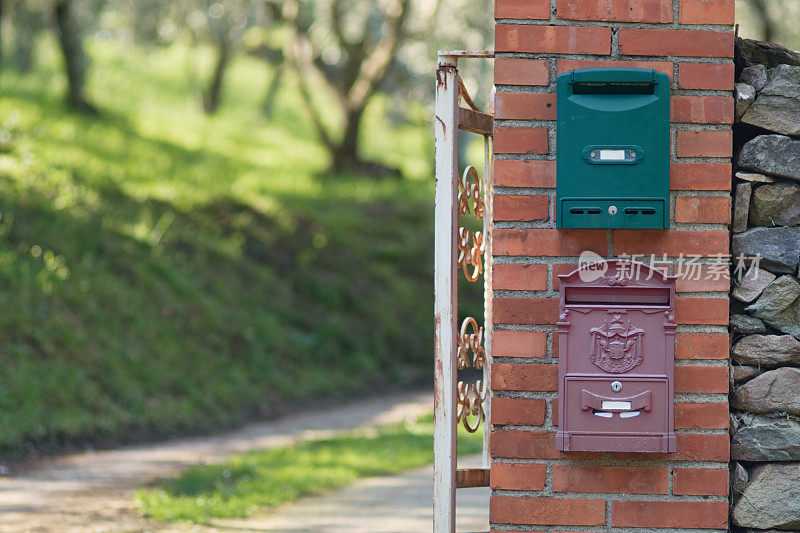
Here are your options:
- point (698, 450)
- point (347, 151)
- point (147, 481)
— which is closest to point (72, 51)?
point (347, 151)

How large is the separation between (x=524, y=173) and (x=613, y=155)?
0.31m

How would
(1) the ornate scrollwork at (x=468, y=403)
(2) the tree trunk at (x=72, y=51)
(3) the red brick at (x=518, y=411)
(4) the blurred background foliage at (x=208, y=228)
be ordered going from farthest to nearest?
(2) the tree trunk at (x=72, y=51) → (4) the blurred background foliage at (x=208, y=228) → (1) the ornate scrollwork at (x=468, y=403) → (3) the red brick at (x=518, y=411)

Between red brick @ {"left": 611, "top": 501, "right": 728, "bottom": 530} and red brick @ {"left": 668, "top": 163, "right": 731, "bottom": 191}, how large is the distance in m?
1.11

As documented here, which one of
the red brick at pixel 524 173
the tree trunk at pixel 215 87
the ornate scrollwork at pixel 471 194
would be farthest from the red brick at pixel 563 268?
the tree trunk at pixel 215 87

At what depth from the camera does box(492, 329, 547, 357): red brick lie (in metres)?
3.32

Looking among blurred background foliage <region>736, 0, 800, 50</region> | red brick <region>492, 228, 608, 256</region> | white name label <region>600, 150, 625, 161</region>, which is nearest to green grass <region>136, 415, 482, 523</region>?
red brick <region>492, 228, 608, 256</region>

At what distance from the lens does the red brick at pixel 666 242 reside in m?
3.30

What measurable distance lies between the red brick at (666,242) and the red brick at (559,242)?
5cm

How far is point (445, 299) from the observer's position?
11.3ft

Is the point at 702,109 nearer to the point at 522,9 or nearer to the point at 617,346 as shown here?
the point at 522,9

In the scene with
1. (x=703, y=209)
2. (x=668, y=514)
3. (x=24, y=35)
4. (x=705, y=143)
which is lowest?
(x=668, y=514)

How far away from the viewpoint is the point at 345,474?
7.21 metres

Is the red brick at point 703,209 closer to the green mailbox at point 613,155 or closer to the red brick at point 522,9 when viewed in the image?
the green mailbox at point 613,155

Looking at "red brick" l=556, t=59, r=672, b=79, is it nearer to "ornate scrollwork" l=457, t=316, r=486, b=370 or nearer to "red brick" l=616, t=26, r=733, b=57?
"red brick" l=616, t=26, r=733, b=57
